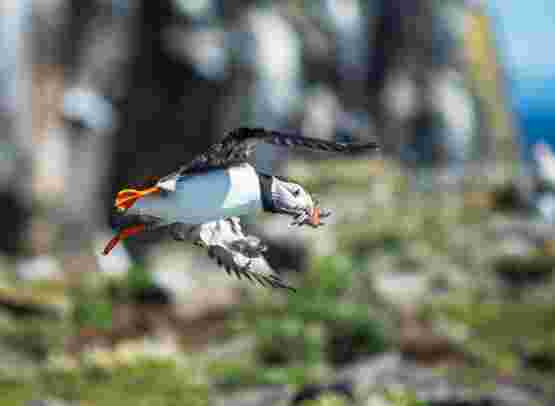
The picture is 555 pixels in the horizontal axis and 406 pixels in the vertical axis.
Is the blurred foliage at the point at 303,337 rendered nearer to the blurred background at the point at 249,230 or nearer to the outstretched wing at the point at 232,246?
the blurred background at the point at 249,230

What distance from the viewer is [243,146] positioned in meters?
2.03

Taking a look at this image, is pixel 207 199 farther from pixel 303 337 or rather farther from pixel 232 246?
pixel 303 337

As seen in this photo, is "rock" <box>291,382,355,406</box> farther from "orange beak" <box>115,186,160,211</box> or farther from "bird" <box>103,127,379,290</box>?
"orange beak" <box>115,186,160,211</box>

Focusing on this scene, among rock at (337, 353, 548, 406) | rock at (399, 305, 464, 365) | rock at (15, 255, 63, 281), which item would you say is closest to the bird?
rock at (337, 353, 548, 406)

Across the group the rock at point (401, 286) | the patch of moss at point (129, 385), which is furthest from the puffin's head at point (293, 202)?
the rock at point (401, 286)

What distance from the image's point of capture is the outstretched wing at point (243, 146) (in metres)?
1.90

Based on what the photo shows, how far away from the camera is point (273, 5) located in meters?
18.7

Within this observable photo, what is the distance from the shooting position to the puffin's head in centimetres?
196

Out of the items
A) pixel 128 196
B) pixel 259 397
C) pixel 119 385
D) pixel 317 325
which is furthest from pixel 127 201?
pixel 317 325

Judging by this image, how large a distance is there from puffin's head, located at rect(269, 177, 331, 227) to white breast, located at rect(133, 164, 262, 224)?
0.13 feet

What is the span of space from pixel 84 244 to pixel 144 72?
3797 millimetres

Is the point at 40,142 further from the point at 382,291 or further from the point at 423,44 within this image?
the point at 423,44

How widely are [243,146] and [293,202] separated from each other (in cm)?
18

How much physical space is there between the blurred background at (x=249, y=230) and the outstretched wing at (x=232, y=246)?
163 inches
